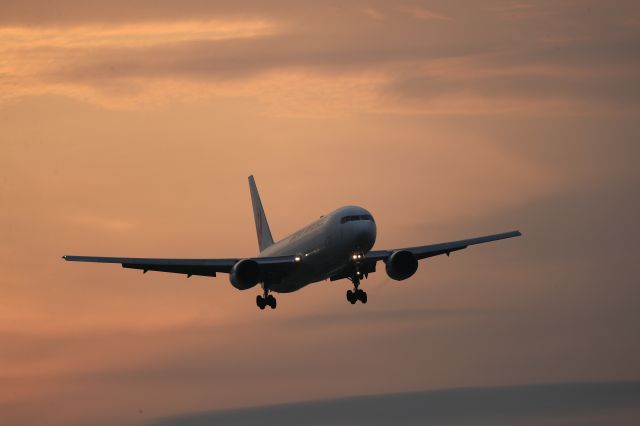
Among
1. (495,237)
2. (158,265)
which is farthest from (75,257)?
(495,237)

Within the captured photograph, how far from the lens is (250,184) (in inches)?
4734

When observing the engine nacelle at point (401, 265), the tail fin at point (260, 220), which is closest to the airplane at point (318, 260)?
the engine nacelle at point (401, 265)

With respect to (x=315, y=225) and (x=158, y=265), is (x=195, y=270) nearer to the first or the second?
(x=158, y=265)

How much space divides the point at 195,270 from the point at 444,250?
17582mm

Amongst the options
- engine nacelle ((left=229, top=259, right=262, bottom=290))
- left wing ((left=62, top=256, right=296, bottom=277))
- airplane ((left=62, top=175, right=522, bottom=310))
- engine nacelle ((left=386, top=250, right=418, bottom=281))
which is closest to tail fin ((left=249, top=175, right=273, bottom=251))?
airplane ((left=62, top=175, right=522, bottom=310))

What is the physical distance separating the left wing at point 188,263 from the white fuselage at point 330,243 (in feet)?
4.03

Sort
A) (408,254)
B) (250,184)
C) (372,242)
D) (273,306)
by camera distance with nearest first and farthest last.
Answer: (372,242), (408,254), (273,306), (250,184)

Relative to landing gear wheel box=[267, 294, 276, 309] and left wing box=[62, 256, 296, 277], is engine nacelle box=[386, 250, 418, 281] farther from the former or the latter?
landing gear wheel box=[267, 294, 276, 309]

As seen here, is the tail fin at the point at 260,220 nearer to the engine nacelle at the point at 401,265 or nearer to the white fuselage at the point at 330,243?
the white fuselage at the point at 330,243

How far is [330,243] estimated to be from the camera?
79.1 meters

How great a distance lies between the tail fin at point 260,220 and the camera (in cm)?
10875

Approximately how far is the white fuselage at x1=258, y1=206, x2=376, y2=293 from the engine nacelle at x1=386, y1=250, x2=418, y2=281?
14.3 feet

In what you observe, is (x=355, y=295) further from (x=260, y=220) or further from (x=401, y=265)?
(x=260, y=220)

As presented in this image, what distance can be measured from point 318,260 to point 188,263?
11.0 meters
